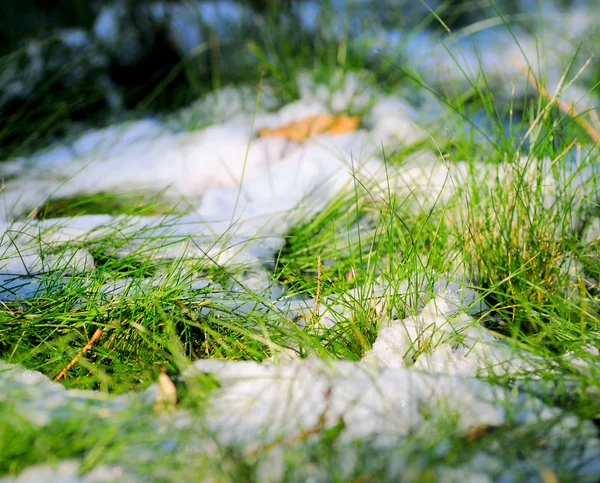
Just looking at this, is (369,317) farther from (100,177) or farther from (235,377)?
(100,177)

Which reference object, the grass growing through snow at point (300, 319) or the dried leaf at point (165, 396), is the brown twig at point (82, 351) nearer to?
the grass growing through snow at point (300, 319)

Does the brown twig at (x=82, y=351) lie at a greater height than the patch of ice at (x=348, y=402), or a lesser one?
lesser

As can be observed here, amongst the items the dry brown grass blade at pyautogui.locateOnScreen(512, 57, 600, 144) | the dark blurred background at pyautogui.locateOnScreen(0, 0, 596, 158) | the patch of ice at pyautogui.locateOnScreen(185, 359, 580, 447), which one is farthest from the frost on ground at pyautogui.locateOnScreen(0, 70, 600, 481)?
the dark blurred background at pyautogui.locateOnScreen(0, 0, 596, 158)

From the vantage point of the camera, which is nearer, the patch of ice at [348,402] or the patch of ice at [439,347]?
the patch of ice at [348,402]

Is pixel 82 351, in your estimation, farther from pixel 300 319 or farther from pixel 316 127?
pixel 316 127

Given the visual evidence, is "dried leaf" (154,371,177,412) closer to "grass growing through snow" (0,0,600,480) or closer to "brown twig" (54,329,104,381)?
"grass growing through snow" (0,0,600,480)

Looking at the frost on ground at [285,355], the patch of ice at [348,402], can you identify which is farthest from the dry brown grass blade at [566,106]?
the patch of ice at [348,402]
